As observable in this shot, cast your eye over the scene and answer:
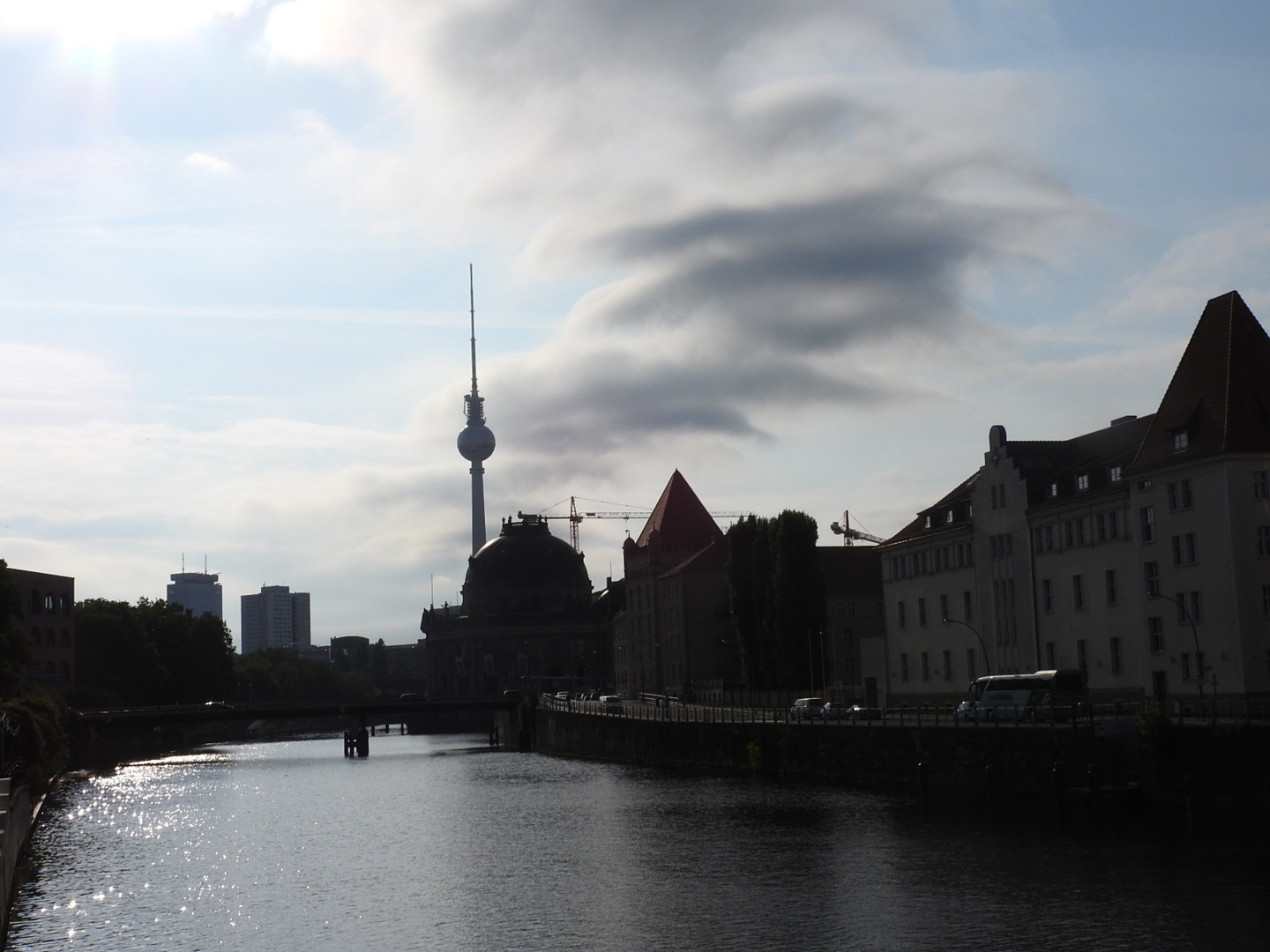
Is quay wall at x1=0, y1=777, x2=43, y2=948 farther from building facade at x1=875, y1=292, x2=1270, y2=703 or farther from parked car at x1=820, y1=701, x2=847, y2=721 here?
building facade at x1=875, y1=292, x2=1270, y2=703

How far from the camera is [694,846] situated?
6391 centimetres

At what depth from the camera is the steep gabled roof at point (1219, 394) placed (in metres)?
80.8

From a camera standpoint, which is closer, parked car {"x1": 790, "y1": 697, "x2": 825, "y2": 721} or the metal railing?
the metal railing

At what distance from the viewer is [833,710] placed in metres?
103

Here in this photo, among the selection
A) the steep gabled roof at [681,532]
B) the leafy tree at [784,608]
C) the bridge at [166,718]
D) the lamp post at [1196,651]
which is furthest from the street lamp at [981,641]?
the steep gabled roof at [681,532]

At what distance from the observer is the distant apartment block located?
518 feet

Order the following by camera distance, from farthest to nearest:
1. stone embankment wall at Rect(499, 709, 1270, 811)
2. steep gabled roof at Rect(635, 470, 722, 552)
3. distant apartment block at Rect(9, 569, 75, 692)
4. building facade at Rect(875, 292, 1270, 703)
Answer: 1. steep gabled roof at Rect(635, 470, 722, 552)
2. distant apartment block at Rect(9, 569, 75, 692)
3. building facade at Rect(875, 292, 1270, 703)
4. stone embankment wall at Rect(499, 709, 1270, 811)

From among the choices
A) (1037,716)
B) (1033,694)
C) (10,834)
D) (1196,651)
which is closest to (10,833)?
(10,834)

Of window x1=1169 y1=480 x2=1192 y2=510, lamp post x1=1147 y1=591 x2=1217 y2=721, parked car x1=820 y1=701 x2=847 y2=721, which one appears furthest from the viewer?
parked car x1=820 y1=701 x2=847 y2=721

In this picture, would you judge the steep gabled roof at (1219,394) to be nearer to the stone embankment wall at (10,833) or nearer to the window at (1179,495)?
the window at (1179,495)

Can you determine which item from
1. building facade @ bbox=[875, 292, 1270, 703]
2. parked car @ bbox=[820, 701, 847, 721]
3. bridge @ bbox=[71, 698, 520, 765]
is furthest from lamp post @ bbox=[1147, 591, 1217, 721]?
bridge @ bbox=[71, 698, 520, 765]

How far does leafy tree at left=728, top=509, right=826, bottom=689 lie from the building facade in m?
Result: 13.6

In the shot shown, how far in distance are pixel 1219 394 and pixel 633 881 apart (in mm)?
43218

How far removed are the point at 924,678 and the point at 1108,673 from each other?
76.8 ft
